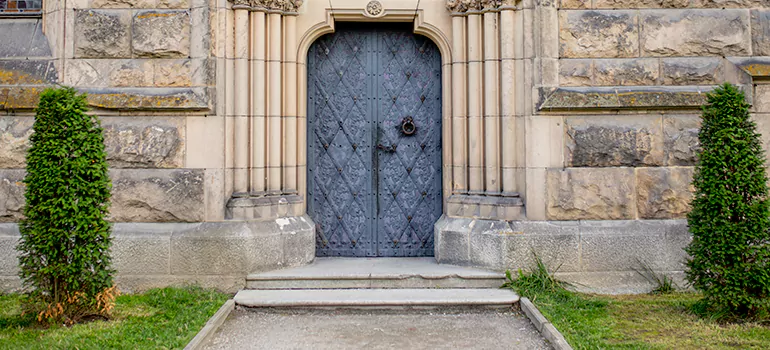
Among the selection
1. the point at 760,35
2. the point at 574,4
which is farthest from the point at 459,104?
the point at 760,35

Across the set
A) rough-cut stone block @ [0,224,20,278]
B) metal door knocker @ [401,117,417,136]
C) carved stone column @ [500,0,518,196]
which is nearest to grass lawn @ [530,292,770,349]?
carved stone column @ [500,0,518,196]

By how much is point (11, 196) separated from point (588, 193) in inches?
238

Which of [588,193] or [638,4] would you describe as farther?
[638,4]

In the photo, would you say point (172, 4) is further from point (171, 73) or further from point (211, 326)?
point (211, 326)

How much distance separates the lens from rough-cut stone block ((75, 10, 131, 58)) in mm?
6332

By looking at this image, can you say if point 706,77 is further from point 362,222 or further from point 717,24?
point 362,222

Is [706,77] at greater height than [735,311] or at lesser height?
greater

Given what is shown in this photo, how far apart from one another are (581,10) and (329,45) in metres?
2.87

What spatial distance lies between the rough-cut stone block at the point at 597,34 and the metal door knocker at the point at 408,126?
1.84 meters

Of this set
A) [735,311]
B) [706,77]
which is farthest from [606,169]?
[735,311]

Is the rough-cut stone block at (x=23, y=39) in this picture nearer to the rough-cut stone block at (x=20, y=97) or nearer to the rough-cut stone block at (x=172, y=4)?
the rough-cut stone block at (x=20, y=97)

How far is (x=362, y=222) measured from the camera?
7.16 m

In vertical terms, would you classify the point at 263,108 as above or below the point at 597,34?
below

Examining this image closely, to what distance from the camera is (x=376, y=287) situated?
6.14m
